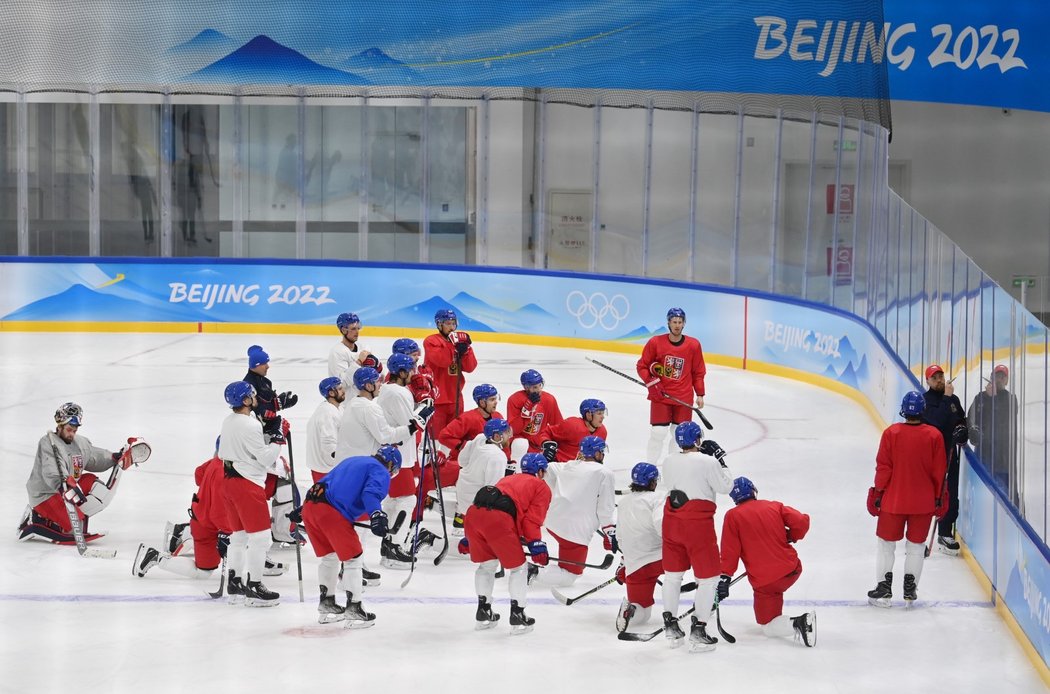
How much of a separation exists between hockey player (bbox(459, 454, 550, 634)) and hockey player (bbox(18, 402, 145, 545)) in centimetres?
266

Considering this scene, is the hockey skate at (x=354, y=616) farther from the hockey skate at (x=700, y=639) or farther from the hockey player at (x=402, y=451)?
the hockey skate at (x=700, y=639)

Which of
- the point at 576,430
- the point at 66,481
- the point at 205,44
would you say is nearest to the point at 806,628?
the point at 576,430

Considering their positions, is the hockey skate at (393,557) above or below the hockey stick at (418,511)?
below

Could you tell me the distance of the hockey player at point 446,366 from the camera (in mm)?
10984

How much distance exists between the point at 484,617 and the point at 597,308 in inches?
449

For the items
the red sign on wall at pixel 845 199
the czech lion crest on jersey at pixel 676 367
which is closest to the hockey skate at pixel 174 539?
the czech lion crest on jersey at pixel 676 367

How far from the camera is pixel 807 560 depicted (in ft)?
31.3

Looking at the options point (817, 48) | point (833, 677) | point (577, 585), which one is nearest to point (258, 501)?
point (577, 585)

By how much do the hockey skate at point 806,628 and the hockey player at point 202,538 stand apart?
301cm

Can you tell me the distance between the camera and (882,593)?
8.56 metres

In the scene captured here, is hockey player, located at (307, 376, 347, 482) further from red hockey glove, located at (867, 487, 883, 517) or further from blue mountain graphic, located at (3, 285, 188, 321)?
blue mountain graphic, located at (3, 285, 188, 321)

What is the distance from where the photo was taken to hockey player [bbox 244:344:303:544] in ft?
30.6

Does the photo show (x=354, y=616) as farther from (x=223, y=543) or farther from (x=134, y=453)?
(x=134, y=453)

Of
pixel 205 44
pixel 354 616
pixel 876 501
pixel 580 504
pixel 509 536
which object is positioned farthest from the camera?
pixel 205 44
